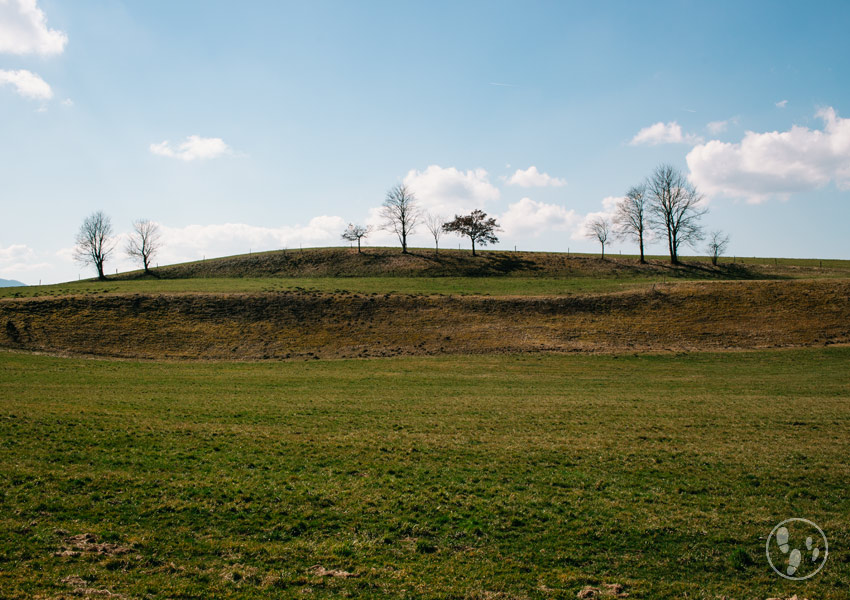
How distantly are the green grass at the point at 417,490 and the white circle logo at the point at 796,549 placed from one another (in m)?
0.28

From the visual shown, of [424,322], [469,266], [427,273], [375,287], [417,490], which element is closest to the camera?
[417,490]

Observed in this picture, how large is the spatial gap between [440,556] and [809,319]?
52.4 meters

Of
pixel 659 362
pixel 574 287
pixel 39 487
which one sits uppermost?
pixel 574 287

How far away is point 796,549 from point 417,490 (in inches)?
343

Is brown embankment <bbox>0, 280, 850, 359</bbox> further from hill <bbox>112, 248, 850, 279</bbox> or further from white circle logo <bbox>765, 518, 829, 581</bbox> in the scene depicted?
white circle logo <bbox>765, 518, 829, 581</bbox>

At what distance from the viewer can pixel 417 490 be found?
42.5ft

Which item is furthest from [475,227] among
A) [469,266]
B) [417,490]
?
[417,490]

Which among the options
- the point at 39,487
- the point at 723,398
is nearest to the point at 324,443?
the point at 39,487

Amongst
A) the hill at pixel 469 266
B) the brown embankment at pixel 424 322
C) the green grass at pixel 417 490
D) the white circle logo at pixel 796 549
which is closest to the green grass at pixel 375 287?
the brown embankment at pixel 424 322

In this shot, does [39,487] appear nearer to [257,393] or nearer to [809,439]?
[257,393]

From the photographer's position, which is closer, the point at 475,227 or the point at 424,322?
the point at 424,322

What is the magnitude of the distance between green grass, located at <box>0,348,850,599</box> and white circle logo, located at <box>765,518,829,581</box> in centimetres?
28

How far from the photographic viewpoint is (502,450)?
16.5 m

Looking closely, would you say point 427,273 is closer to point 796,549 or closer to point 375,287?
point 375,287
